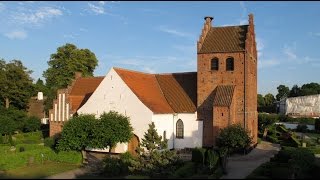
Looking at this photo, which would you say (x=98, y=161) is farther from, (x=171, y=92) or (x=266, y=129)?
(x=266, y=129)

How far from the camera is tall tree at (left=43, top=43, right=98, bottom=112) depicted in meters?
67.1

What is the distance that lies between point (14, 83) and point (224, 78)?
3763cm

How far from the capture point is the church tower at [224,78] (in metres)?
38.3

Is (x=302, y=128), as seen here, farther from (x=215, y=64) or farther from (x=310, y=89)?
(x=310, y=89)

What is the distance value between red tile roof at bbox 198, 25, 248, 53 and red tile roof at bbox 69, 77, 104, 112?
1553 centimetres

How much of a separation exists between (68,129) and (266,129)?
28997mm

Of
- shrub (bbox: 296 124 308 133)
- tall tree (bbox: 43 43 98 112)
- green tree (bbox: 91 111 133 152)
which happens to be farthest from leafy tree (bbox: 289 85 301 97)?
green tree (bbox: 91 111 133 152)

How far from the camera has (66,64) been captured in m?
67.4

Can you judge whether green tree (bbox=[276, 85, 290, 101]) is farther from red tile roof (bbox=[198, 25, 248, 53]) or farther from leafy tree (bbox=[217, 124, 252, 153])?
leafy tree (bbox=[217, 124, 252, 153])

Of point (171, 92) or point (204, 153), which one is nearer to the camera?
point (204, 153)

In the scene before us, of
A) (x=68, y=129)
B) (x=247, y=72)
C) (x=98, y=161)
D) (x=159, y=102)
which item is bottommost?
(x=98, y=161)

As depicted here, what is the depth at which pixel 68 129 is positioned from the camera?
34781 mm

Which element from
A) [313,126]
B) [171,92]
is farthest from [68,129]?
[313,126]

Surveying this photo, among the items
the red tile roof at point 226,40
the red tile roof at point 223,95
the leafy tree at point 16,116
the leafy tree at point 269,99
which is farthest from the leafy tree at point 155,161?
the leafy tree at point 269,99
